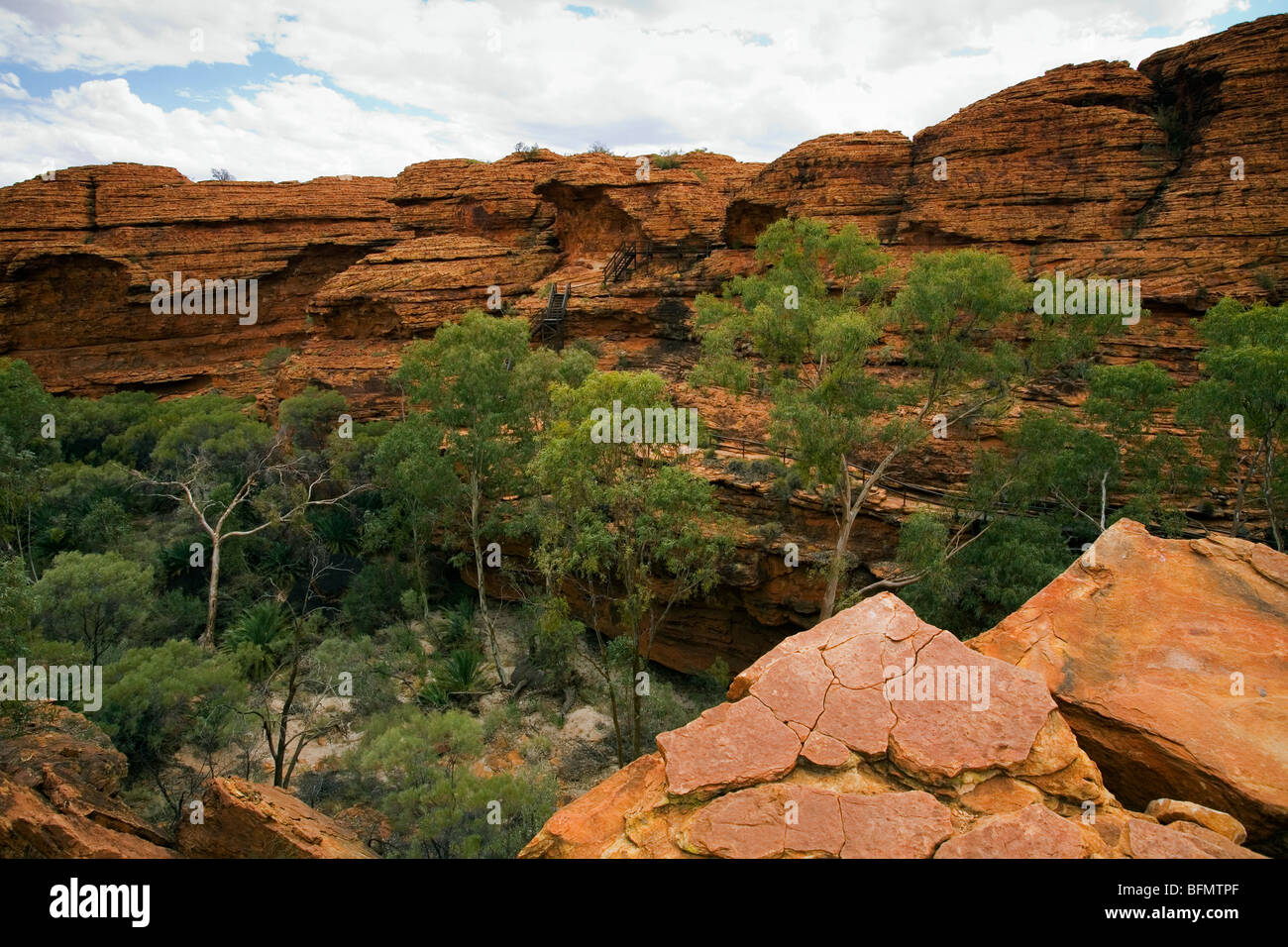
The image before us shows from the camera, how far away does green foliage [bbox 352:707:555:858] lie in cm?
868

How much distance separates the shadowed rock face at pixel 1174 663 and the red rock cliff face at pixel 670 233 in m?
7.71

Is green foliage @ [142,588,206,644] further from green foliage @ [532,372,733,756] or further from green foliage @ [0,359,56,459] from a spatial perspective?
green foliage @ [532,372,733,756]

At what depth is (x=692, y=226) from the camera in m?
27.3

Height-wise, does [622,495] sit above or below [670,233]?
below

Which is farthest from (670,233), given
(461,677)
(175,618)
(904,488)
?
(175,618)

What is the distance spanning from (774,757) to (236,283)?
3447 centimetres

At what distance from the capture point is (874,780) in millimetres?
5410

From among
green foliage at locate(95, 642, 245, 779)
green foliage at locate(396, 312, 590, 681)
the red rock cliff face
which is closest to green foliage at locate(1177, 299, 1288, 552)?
the red rock cliff face

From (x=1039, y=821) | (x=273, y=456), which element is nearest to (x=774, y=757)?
(x=1039, y=821)

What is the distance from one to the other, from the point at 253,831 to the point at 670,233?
975 inches

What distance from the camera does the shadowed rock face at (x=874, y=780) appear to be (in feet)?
15.8

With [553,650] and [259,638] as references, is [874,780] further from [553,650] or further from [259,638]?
[259,638]
